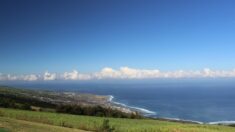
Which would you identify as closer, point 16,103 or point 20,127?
point 20,127

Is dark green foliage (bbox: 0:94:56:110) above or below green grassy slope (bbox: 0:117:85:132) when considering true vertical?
below

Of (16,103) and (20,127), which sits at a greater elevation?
(20,127)

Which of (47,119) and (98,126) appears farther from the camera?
(47,119)

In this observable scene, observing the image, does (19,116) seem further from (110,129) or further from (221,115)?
(221,115)

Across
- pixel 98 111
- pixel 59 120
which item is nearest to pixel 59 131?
pixel 59 120

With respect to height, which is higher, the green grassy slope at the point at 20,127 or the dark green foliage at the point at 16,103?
the green grassy slope at the point at 20,127

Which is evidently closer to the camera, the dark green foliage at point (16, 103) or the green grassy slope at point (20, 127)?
the green grassy slope at point (20, 127)

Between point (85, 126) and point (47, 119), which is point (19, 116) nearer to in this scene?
point (47, 119)

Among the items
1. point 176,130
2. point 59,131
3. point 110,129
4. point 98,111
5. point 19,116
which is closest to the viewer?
point 59,131

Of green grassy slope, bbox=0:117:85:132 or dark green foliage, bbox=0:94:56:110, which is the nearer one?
green grassy slope, bbox=0:117:85:132

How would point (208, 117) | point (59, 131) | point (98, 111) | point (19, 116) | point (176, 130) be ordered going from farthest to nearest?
point (208, 117), point (98, 111), point (19, 116), point (176, 130), point (59, 131)
